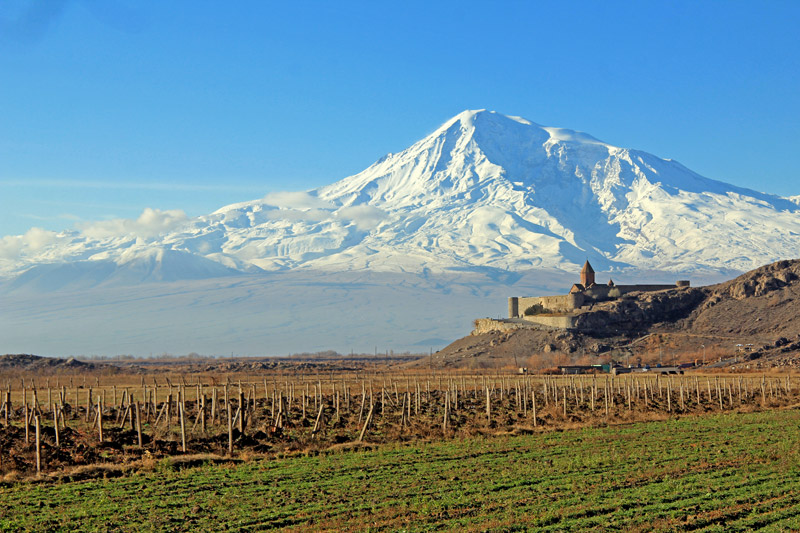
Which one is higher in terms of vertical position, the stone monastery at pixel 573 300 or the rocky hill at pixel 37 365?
the stone monastery at pixel 573 300

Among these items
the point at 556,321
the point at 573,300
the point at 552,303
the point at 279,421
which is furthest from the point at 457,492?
the point at 552,303

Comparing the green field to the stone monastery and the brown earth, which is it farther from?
the stone monastery

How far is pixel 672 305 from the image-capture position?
98.8 meters

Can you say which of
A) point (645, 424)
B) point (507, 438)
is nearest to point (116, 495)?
point (507, 438)

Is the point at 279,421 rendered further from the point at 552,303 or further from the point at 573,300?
the point at 552,303

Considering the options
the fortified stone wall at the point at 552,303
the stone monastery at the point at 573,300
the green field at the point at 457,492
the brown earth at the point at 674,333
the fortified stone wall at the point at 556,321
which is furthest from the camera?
the fortified stone wall at the point at 552,303

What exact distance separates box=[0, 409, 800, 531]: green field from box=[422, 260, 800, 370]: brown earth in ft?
184

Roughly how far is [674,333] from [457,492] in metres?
77.0

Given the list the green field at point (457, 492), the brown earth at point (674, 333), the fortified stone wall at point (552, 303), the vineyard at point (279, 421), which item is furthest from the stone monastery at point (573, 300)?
the green field at point (457, 492)

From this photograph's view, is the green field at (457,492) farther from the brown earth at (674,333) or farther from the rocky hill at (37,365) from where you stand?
the rocky hill at (37,365)

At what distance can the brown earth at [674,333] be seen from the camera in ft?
273

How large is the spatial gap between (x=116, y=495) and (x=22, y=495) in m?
2.15

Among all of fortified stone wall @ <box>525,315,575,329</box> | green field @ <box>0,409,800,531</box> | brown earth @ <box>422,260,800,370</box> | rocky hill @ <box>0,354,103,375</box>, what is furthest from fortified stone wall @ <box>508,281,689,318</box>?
green field @ <box>0,409,800,531</box>

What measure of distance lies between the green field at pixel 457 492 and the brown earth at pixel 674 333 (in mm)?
56235
